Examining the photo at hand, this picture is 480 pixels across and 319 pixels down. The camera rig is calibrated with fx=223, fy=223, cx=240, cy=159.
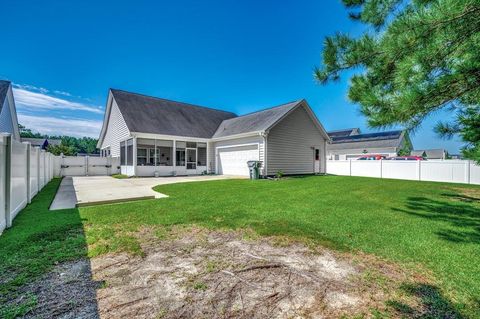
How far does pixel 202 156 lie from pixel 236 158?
3.36 m

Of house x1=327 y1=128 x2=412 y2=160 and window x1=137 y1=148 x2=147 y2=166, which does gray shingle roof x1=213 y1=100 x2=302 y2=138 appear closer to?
window x1=137 y1=148 x2=147 y2=166

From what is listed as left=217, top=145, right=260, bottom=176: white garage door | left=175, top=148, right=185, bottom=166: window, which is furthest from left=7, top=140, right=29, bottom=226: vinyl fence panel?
left=217, top=145, right=260, bottom=176: white garage door

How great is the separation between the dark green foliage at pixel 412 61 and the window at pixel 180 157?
13.7 m

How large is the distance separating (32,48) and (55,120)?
25.8 meters

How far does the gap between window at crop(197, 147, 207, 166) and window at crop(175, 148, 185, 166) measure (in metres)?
1.35

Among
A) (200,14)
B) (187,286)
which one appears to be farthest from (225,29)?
(187,286)

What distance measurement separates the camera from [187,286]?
7.47 feet

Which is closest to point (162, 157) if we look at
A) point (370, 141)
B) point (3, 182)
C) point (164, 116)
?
point (164, 116)

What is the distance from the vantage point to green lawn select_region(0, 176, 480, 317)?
2.69 m

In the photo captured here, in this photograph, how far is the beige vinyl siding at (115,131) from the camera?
1616 cm

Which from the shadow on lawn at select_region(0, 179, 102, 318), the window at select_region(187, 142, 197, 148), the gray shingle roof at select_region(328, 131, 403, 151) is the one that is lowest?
the shadow on lawn at select_region(0, 179, 102, 318)

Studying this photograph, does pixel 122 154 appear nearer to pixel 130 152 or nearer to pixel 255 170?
pixel 130 152

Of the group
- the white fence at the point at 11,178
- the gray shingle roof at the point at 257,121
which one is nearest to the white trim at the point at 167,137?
the gray shingle roof at the point at 257,121

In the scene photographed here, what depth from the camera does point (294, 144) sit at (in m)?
15.7
